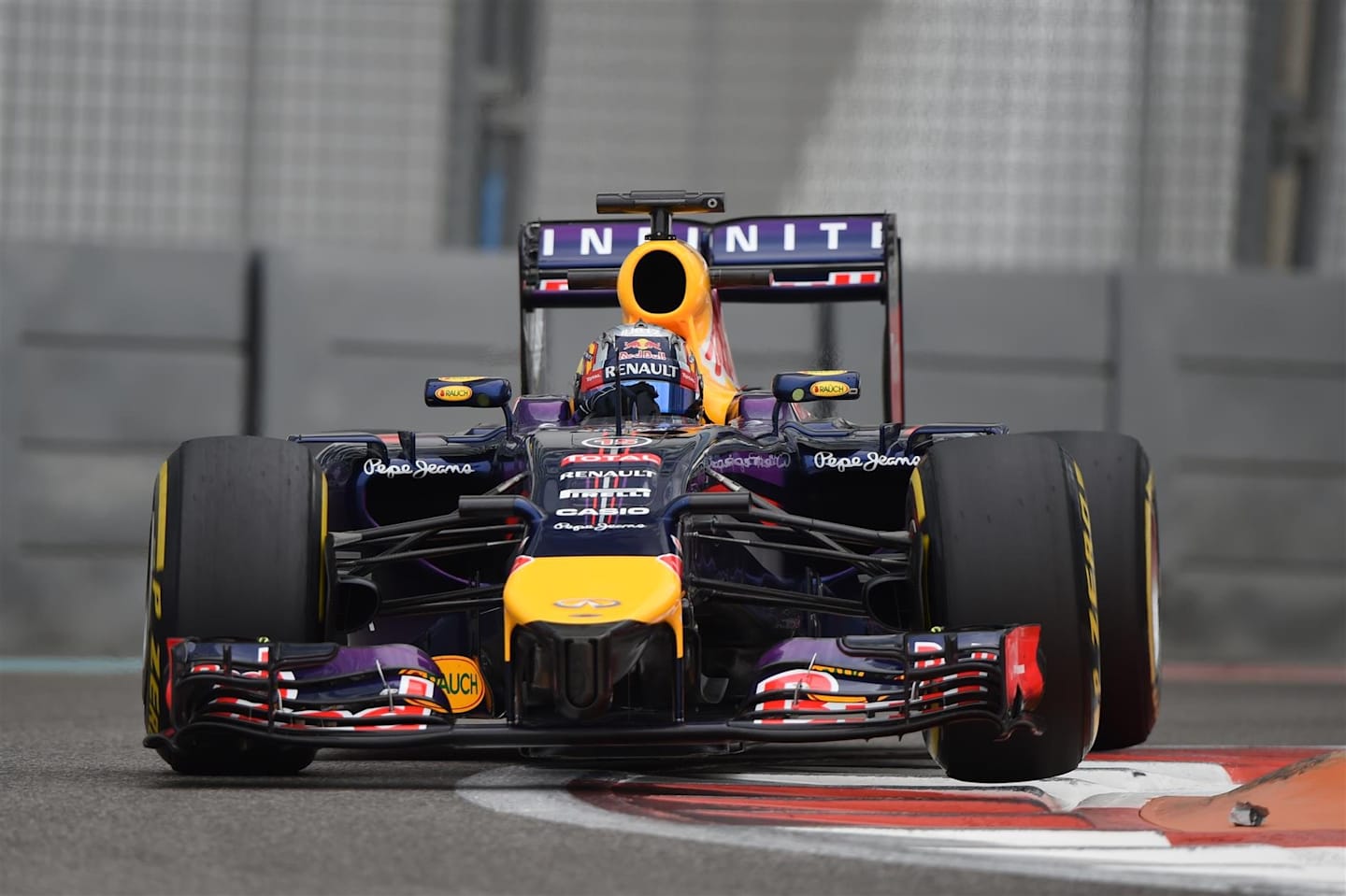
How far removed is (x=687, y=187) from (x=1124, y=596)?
6.17m

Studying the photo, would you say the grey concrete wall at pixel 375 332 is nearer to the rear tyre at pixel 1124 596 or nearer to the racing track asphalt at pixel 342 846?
the racing track asphalt at pixel 342 846

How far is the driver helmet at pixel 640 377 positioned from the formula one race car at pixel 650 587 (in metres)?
0.01

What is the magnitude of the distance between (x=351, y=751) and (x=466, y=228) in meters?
5.88

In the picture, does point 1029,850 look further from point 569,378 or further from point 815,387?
point 569,378

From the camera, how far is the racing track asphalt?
14.1 ft

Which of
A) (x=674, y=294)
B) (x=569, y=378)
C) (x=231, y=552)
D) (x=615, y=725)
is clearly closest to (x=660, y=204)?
(x=674, y=294)

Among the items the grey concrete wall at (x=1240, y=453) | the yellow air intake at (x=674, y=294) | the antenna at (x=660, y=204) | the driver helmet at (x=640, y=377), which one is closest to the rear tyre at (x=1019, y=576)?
the driver helmet at (x=640, y=377)

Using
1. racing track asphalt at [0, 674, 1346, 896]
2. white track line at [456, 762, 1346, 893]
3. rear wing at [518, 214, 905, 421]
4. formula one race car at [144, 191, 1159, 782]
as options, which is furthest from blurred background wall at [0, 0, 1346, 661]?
white track line at [456, 762, 1346, 893]

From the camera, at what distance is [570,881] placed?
4.34 m

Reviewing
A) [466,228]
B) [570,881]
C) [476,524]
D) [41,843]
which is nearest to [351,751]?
[476,524]

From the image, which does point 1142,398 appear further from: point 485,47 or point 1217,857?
point 1217,857

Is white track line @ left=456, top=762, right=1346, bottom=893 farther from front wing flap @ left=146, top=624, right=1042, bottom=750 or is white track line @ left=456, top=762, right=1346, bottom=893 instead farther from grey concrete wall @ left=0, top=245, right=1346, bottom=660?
grey concrete wall @ left=0, top=245, right=1346, bottom=660

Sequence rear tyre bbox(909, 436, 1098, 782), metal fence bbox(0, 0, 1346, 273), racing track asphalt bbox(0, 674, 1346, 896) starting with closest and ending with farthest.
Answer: racing track asphalt bbox(0, 674, 1346, 896) → rear tyre bbox(909, 436, 1098, 782) → metal fence bbox(0, 0, 1346, 273)

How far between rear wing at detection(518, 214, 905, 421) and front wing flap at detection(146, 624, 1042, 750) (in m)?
3.45
